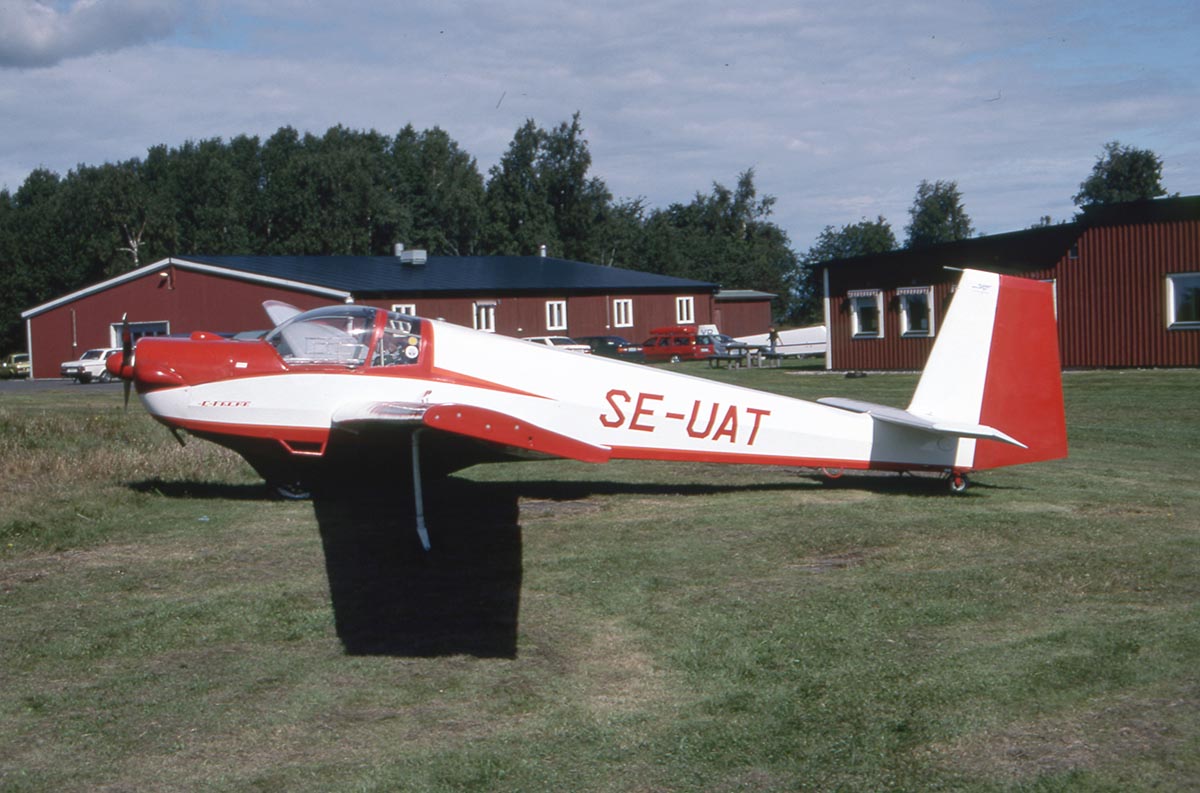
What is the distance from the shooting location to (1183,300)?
26422 millimetres

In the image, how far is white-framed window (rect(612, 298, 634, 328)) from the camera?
52.5m

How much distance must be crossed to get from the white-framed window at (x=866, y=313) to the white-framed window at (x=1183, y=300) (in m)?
8.62

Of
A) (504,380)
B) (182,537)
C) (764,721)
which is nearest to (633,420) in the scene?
(504,380)

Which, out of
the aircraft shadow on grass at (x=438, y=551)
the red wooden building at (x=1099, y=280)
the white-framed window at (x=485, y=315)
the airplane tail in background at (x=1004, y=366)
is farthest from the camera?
the white-framed window at (x=485, y=315)

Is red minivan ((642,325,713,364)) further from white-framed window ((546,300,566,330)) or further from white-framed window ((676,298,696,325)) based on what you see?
white-framed window ((676,298,696,325))

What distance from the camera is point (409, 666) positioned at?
588cm

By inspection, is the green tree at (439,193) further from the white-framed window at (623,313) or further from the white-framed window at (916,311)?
the white-framed window at (916,311)

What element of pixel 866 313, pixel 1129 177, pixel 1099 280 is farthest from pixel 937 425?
pixel 1129 177

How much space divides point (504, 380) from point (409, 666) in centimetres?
406

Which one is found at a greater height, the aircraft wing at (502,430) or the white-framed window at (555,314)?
the white-framed window at (555,314)

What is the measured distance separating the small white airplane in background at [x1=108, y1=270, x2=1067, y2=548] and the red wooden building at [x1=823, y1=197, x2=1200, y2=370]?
16.8 m

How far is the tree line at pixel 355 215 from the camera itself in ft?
239

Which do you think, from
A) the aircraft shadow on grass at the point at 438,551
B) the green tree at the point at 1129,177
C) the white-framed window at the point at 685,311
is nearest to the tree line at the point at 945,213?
the green tree at the point at 1129,177

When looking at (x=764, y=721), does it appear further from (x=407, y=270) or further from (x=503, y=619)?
(x=407, y=270)
